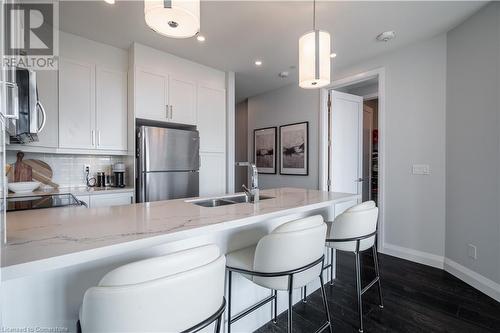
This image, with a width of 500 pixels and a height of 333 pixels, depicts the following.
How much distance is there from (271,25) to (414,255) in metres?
3.05

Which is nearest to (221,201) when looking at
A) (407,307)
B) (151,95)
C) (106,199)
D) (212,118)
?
(106,199)

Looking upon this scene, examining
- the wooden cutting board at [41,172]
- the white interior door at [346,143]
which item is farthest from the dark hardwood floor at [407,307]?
the wooden cutting board at [41,172]

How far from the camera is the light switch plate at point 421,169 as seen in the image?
2740mm

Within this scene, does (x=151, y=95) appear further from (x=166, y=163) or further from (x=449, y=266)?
(x=449, y=266)

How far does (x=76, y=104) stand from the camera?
2.72m

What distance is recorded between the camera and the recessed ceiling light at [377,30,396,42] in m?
2.58

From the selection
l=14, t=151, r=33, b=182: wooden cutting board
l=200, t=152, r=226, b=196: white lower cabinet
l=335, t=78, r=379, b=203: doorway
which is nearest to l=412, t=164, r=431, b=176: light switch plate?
l=335, t=78, r=379, b=203: doorway

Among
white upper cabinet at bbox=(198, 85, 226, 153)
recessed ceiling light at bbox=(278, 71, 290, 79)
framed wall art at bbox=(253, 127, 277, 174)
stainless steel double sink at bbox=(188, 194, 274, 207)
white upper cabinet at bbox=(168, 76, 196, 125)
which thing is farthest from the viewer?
framed wall art at bbox=(253, 127, 277, 174)

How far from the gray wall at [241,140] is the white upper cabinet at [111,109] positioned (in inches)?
114

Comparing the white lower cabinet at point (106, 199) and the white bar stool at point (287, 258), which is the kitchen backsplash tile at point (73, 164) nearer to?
the white lower cabinet at point (106, 199)

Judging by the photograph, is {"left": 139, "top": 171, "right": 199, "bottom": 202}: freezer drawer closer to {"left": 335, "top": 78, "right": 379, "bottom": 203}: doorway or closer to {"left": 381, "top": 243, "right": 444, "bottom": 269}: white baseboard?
{"left": 381, "top": 243, "right": 444, "bottom": 269}: white baseboard

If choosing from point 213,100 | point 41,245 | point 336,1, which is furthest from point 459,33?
point 41,245

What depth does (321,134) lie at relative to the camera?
3732 mm

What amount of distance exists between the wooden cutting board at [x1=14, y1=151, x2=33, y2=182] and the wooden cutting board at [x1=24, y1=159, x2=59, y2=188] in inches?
1.9
